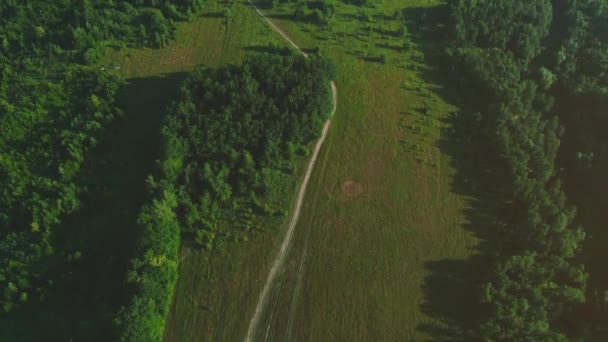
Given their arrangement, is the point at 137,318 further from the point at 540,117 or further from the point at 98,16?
the point at 540,117

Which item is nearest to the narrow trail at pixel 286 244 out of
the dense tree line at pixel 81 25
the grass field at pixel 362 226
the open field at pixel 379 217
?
the grass field at pixel 362 226

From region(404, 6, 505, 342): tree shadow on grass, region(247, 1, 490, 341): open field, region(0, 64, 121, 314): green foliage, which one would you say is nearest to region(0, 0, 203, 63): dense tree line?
region(0, 64, 121, 314): green foliage

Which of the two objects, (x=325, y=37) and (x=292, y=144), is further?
(x=325, y=37)

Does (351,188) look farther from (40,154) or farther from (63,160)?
(40,154)

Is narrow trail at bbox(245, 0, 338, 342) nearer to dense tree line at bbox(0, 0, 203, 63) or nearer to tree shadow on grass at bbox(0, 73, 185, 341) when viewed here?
tree shadow on grass at bbox(0, 73, 185, 341)

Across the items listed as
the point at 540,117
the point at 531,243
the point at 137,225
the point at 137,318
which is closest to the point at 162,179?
the point at 137,225
